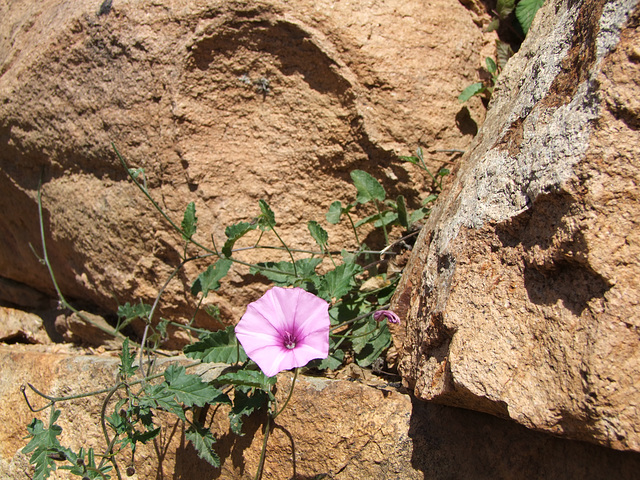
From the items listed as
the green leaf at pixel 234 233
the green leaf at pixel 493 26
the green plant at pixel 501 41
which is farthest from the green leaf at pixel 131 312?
the green leaf at pixel 493 26

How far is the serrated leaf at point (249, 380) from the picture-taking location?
5.57 ft

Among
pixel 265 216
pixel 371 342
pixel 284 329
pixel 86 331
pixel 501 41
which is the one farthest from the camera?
pixel 86 331

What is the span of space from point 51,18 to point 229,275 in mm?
1732

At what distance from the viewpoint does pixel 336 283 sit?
2.00m

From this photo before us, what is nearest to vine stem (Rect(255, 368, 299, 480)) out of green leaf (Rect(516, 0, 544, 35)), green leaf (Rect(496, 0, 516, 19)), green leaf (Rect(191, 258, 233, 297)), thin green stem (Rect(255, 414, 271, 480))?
thin green stem (Rect(255, 414, 271, 480))

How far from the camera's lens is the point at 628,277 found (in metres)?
1.22

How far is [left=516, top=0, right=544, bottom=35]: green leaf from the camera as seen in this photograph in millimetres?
2406

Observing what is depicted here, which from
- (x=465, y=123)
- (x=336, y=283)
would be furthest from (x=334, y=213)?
(x=465, y=123)

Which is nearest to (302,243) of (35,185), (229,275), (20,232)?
(229,275)

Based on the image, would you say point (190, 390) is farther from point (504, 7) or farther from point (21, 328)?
point (504, 7)

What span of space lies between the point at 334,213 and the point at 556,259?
1.12 m

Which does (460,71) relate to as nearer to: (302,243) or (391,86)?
(391,86)

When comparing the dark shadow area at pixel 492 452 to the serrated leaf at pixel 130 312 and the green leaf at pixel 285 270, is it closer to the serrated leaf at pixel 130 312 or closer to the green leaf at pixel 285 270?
the green leaf at pixel 285 270

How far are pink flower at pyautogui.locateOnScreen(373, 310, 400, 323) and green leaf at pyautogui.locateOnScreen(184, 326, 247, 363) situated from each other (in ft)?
1.67
